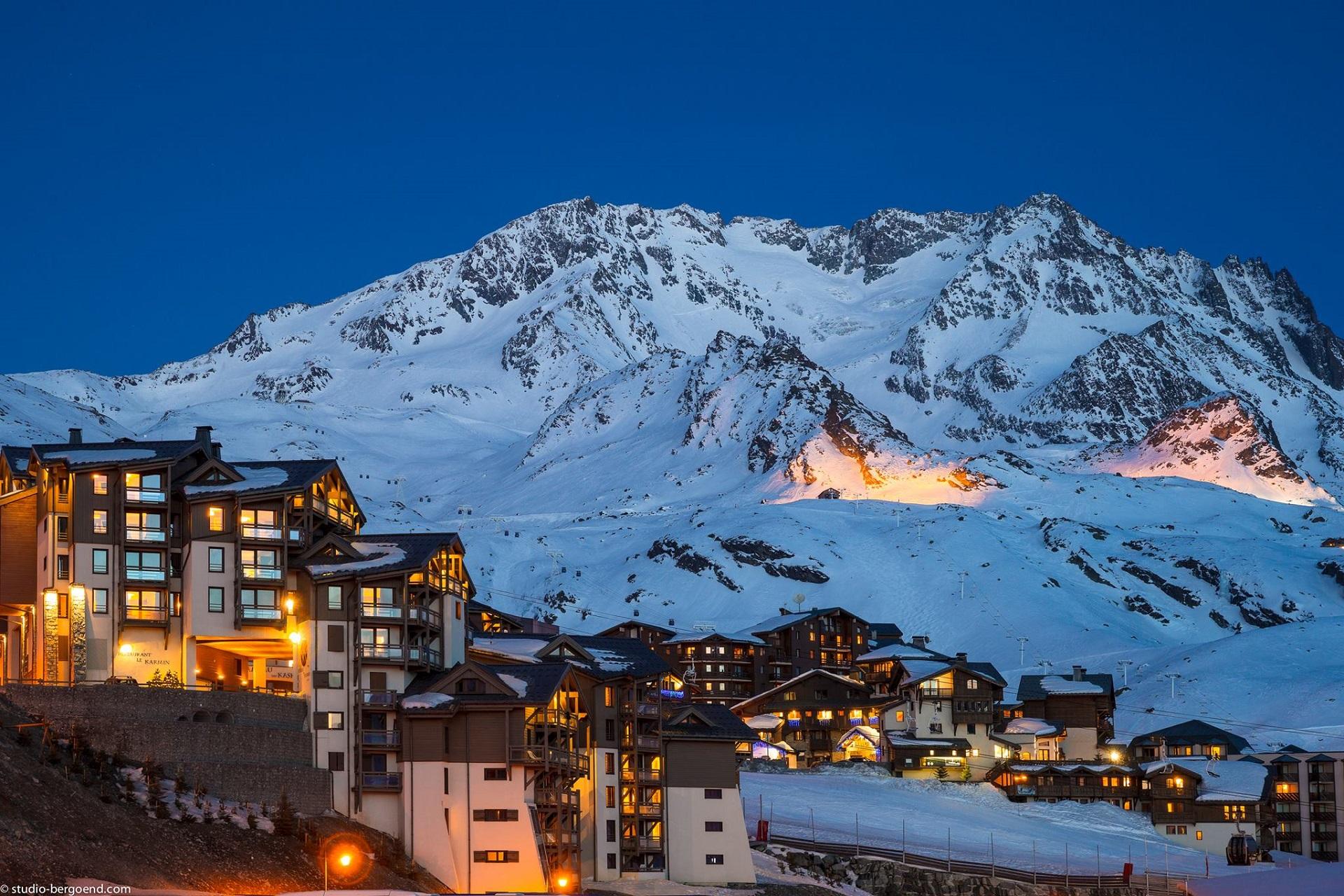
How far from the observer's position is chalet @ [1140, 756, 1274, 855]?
364ft

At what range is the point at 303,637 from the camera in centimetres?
7831

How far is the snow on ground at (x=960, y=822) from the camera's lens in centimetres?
9225

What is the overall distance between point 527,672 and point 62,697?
60.5 ft

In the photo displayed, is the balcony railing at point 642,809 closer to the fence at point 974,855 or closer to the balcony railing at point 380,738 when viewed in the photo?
the fence at point 974,855

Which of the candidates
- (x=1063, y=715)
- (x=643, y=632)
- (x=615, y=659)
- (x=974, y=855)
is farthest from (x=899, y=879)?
(x=643, y=632)

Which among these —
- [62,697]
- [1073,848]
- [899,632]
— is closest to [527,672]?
[62,697]

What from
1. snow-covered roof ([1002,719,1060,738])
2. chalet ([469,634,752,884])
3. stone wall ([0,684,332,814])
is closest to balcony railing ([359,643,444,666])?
chalet ([469,634,752,884])

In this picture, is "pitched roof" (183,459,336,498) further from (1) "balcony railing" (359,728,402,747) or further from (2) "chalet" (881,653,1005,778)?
(2) "chalet" (881,653,1005,778)

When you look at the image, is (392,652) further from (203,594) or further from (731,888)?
(731,888)

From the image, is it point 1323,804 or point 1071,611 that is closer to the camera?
point 1323,804

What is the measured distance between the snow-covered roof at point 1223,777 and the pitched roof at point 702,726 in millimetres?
37353

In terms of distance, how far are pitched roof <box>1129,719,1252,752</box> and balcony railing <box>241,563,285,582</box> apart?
6735cm

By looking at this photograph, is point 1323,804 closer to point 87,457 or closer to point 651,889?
point 651,889

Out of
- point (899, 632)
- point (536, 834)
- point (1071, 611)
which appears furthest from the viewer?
point (1071, 611)
